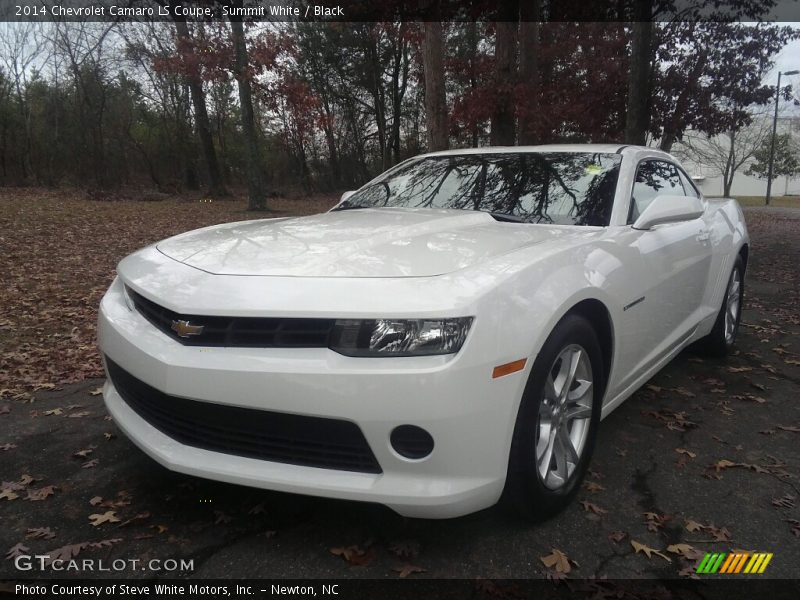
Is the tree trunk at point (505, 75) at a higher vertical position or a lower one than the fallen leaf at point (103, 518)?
higher

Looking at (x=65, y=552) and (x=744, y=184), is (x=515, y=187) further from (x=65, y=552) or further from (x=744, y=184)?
(x=744, y=184)

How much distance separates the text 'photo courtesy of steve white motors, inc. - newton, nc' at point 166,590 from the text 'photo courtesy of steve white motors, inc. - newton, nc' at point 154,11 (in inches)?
471

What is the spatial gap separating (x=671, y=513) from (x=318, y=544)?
1.43 meters

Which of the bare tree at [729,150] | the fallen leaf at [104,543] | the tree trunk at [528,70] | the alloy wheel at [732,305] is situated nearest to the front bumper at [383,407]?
the fallen leaf at [104,543]

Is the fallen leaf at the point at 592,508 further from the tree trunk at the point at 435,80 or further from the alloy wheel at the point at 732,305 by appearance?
the tree trunk at the point at 435,80

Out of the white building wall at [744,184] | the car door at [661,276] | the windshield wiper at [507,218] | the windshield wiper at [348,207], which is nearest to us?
the car door at [661,276]

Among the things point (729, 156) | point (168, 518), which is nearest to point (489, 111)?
point (168, 518)

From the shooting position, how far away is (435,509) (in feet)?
6.15

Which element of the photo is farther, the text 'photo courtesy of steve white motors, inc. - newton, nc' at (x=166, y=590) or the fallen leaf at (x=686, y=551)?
the fallen leaf at (x=686, y=551)

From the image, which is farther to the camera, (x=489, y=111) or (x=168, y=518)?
(x=489, y=111)

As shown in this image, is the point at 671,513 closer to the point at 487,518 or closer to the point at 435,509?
the point at 487,518

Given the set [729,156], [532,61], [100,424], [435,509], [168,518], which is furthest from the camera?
[729,156]

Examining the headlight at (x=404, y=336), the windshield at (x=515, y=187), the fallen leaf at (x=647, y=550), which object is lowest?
the fallen leaf at (x=647, y=550)

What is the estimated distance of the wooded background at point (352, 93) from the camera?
1084cm
